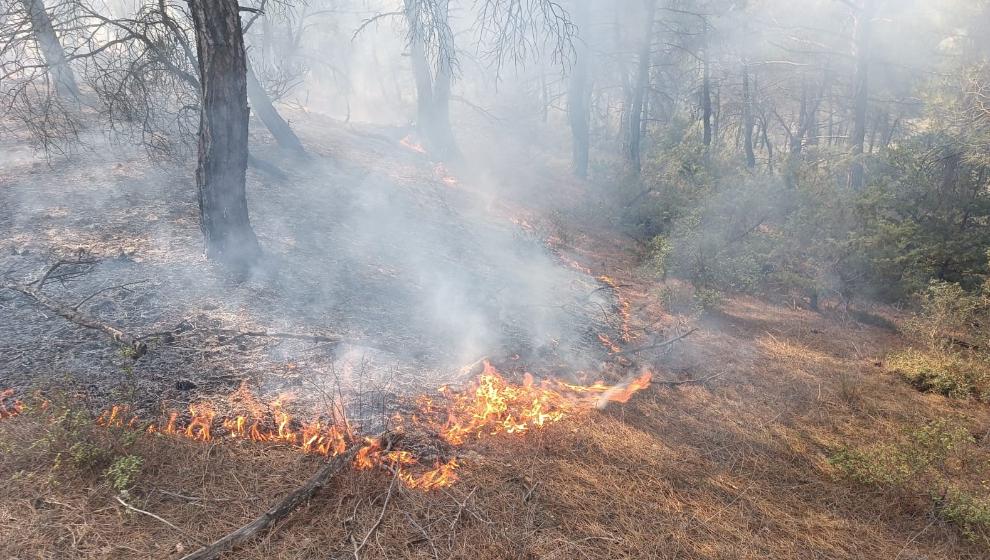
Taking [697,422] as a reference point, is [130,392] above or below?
above

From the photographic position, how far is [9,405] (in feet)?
11.7

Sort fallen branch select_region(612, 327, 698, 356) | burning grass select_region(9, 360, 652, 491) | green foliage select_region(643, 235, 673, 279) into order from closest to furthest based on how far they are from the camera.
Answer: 1. burning grass select_region(9, 360, 652, 491)
2. fallen branch select_region(612, 327, 698, 356)
3. green foliage select_region(643, 235, 673, 279)

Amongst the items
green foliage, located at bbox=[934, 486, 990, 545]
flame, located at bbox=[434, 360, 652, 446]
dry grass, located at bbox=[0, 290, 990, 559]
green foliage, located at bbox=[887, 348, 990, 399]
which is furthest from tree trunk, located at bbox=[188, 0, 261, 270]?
green foliage, located at bbox=[887, 348, 990, 399]

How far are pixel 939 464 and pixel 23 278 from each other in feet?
29.5

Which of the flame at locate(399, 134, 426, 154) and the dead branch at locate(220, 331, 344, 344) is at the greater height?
the flame at locate(399, 134, 426, 154)

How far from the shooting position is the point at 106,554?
103 inches

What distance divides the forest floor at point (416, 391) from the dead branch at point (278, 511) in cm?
8

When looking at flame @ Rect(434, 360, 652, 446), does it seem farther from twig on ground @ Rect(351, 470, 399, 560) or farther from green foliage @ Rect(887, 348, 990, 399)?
green foliage @ Rect(887, 348, 990, 399)

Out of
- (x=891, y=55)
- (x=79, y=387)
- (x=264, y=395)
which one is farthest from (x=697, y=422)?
(x=891, y=55)

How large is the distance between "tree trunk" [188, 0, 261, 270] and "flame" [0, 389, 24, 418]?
259 cm

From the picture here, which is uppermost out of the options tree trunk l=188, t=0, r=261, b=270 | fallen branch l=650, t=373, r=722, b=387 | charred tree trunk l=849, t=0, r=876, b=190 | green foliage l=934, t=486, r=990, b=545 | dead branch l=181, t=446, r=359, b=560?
charred tree trunk l=849, t=0, r=876, b=190

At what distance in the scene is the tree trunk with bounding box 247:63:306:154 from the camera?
1028 centimetres

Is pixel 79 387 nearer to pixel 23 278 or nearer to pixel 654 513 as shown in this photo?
pixel 23 278

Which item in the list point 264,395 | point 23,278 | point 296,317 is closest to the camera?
point 264,395
